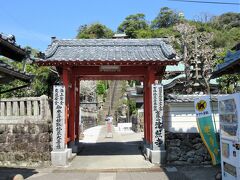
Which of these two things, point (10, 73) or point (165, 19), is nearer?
point (10, 73)

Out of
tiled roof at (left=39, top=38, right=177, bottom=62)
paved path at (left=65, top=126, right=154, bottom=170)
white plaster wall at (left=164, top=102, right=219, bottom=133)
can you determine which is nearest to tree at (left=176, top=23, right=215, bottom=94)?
tiled roof at (left=39, top=38, right=177, bottom=62)

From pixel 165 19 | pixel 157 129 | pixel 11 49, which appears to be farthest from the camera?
pixel 165 19

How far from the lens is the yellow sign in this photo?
34.9 feet

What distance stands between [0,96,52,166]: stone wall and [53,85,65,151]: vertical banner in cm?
52

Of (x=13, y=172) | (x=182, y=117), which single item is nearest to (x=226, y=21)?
(x=182, y=117)

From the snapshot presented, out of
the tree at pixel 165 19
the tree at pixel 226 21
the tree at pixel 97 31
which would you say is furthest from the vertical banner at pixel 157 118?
the tree at pixel 165 19

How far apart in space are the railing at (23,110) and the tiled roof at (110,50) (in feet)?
6.08

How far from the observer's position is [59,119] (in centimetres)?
1326

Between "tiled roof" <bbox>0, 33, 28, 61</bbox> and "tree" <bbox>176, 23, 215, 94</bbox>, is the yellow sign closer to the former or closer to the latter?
"tiled roof" <bbox>0, 33, 28, 61</bbox>

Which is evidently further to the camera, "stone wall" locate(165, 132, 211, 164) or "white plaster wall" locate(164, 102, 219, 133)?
"white plaster wall" locate(164, 102, 219, 133)

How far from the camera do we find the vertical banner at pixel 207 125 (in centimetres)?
1065

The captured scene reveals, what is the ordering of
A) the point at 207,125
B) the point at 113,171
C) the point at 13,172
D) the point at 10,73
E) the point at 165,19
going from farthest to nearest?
the point at 165,19
the point at 113,171
the point at 13,172
the point at 207,125
the point at 10,73

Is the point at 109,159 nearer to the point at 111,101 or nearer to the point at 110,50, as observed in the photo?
the point at 110,50

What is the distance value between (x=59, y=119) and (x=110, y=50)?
4150 mm
